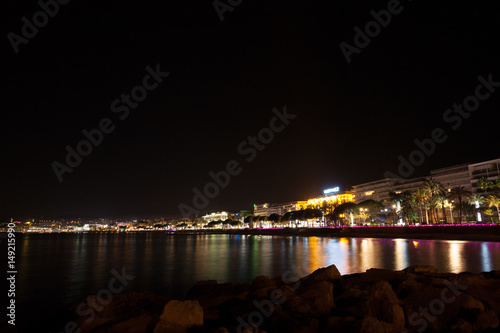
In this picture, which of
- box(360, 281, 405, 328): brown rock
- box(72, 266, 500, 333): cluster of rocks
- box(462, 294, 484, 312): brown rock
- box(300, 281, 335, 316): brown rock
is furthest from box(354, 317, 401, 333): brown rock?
box(462, 294, 484, 312): brown rock

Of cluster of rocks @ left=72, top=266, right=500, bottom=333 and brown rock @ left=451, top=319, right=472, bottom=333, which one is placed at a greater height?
cluster of rocks @ left=72, top=266, right=500, bottom=333

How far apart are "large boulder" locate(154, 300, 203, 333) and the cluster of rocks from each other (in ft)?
0.06

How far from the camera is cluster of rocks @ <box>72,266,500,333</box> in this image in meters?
8.10

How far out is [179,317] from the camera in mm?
8289

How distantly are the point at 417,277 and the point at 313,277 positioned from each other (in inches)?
144

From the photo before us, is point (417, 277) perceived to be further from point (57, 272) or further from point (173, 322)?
point (57, 272)

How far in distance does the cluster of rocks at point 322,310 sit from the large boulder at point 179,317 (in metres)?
0.02

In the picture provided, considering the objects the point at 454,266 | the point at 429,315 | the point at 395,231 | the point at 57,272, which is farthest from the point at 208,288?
the point at 395,231

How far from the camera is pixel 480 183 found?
81.8 m

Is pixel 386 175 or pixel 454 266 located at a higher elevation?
pixel 386 175

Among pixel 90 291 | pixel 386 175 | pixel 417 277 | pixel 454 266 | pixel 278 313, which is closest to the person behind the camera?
pixel 278 313

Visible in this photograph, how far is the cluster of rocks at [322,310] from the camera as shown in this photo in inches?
319

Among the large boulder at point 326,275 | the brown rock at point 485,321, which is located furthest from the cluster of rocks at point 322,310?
the large boulder at point 326,275

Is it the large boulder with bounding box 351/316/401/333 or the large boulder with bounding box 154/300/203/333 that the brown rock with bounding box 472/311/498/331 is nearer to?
the large boulder with bounding box 351/316/401/333
